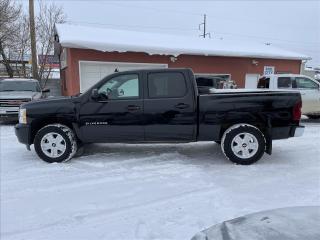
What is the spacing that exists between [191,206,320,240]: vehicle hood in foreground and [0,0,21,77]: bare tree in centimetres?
2025

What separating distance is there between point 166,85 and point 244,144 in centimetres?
181

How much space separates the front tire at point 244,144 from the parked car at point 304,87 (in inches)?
264

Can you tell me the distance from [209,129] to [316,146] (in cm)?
313

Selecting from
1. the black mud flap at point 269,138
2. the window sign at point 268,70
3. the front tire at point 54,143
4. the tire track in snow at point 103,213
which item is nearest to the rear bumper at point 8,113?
the front tire at point 54,143

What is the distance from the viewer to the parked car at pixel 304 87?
39.1ft

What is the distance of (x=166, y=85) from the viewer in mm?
6289

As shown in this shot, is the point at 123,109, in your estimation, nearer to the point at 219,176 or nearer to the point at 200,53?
the point at 219,176

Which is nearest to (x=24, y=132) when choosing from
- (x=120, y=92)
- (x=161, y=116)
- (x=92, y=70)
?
(x=120, y=92)

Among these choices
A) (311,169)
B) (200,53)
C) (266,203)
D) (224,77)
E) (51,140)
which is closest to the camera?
(266,203)

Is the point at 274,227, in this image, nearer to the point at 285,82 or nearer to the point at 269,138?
the point at 269,138

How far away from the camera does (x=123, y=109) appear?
20.4 feet

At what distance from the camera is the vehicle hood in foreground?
5.95ft

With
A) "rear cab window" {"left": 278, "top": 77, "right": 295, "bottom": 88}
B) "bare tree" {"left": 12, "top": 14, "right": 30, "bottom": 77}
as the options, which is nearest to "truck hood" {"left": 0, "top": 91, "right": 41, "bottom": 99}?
"rear cab window" {"left": 278, "top": 77, "right": 295, "bottom": 88}

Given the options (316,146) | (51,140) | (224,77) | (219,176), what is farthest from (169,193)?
(224,77)
